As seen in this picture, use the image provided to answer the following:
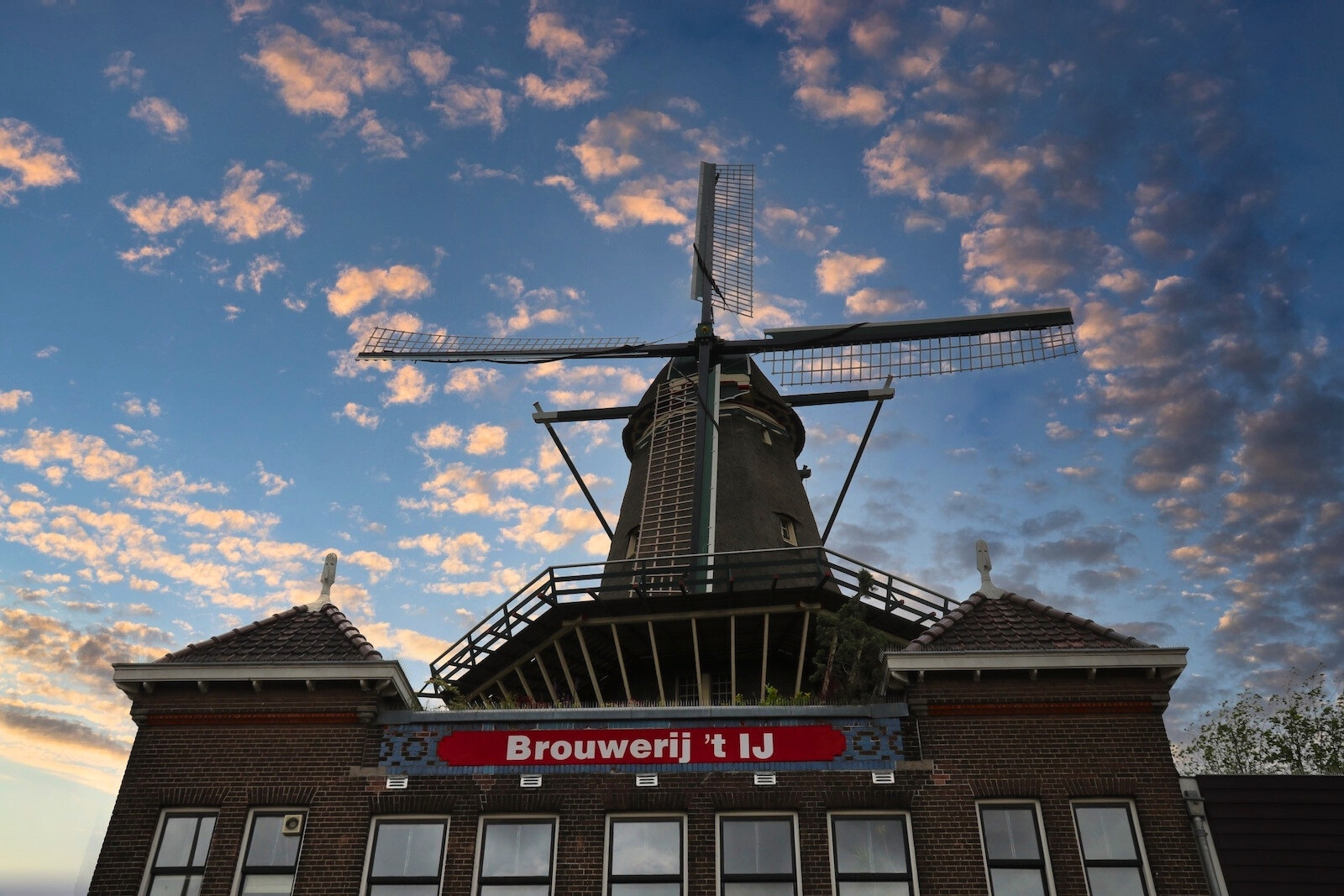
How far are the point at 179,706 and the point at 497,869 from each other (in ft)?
19.7

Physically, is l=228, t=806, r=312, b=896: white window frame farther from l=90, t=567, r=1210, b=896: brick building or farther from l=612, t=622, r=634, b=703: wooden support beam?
l=612, t=622, r=634, b=703: wooden support beam

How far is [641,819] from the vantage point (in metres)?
14.8

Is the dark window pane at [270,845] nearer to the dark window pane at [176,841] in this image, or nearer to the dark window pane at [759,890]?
the dark window pane at [176,841]

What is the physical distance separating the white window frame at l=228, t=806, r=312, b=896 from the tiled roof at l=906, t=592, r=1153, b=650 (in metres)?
9.79

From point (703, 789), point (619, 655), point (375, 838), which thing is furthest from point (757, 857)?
point (619, 655)

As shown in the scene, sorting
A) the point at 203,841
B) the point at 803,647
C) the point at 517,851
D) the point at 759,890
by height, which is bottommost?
the point at 759,890

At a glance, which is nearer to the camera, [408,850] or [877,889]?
[877,889]

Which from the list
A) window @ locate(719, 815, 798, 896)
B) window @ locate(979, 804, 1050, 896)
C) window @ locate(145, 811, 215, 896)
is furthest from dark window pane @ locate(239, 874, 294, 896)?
window @ locate(979, 804, 1050, 896)

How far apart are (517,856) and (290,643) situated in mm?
5394

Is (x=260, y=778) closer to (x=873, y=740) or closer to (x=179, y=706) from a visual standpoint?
(x=179, y=706)

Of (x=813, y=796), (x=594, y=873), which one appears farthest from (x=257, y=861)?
(x=813, y=796)

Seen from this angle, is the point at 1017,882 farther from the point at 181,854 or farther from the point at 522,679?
the point at 181,854

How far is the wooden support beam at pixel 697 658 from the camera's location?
20.4 meters

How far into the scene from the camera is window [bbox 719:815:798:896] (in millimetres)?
14086
